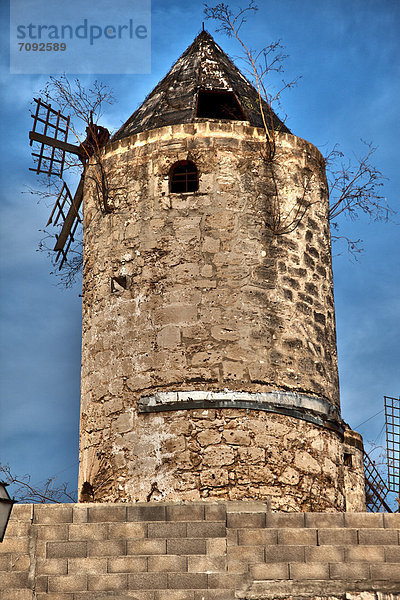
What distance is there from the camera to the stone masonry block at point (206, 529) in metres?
10.9

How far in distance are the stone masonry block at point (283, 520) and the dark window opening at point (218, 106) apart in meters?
5.81

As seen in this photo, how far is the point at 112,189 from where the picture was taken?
46.9 ft

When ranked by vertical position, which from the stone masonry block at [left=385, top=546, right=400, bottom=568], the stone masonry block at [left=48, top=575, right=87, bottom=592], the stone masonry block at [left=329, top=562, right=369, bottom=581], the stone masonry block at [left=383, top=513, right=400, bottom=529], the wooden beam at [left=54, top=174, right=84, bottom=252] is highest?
the wooden beam at [left=54, top=174, right=84, bottom=252]

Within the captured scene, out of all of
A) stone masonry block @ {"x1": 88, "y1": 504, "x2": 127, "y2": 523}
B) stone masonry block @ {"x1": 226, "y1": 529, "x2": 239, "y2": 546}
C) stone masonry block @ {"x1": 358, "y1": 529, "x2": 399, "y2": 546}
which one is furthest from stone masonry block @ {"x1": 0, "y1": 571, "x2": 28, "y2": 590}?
stone masonry block @ {"x1": 358, "y1": 529, "x2": 399, "y2": 546}

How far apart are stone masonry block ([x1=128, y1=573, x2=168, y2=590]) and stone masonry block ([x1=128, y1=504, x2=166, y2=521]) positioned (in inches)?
22.7

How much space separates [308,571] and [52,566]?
8.02ft

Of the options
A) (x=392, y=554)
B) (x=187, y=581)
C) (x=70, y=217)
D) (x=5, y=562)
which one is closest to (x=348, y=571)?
(x=392, y=554)

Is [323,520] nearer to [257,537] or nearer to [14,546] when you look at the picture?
[257,537]

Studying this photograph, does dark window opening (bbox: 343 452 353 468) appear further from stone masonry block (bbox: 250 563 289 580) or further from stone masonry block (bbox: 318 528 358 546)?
stone masonry block (bbox: 250 563 289 580)

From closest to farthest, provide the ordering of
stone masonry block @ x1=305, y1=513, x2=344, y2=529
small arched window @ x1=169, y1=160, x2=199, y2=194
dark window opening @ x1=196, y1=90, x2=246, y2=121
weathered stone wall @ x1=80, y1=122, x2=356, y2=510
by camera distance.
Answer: stone masonry block @ x1=305, y1=513, x2=344, y2=529 → weathered stone wall @ x1=80, y1=122, x2=356, y2=510 → small arched window @ x1=169, y1=160, x2=199, y2=194 → dark window opening @ x1=196, y1=90, x2=246, y2=121

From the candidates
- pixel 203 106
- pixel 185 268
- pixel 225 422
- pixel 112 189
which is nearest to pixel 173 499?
pixel 225 422

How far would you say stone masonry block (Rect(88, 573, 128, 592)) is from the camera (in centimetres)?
1056

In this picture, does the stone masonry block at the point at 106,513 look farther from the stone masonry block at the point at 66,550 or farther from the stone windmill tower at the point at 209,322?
the stone windmill tower at the point at 209,322

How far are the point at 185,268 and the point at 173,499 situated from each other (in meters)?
2.74
